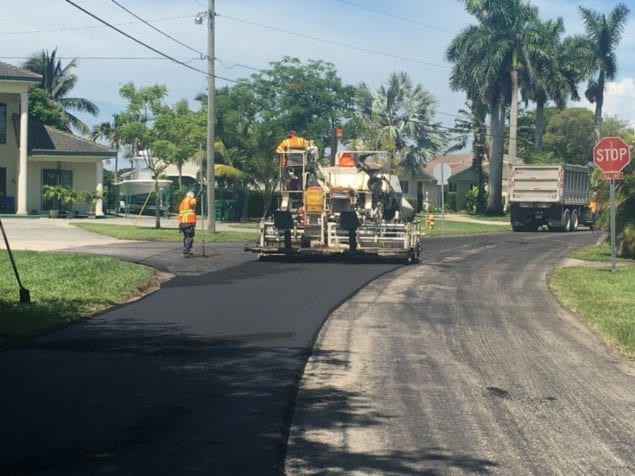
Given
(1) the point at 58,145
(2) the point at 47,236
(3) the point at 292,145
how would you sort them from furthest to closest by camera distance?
1. (1) the point at 58,145
2. (2) the point at 47,236
3. (3) the point at 292,145

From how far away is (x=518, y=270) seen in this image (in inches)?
784

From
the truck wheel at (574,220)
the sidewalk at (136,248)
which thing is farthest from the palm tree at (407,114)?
the sidewalk at (136,248)

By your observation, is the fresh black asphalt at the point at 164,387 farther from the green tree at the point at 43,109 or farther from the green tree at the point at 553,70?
the green tree at the point at 553,70

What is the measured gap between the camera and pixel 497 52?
5591cm

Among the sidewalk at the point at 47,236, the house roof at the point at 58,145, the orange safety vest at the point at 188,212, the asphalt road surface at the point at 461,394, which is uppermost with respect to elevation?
the house roof at the point at 58,145

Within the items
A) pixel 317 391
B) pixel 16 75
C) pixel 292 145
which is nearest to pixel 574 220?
pixel 292 145

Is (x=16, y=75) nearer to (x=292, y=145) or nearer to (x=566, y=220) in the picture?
(x=292, y=145)

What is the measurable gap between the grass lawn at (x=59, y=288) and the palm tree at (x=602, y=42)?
175ft

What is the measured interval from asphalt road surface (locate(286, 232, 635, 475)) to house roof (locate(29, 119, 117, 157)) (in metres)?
29.6

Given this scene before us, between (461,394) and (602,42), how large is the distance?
61.5 metres

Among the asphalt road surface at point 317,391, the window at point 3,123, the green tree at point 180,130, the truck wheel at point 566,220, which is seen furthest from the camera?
the window at point 3,123

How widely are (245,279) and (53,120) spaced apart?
3661 centimetres

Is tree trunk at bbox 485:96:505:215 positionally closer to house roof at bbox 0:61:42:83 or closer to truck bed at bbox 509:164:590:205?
truck bed at bbox 509:164:590:205

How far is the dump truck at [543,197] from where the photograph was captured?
38.3 m
